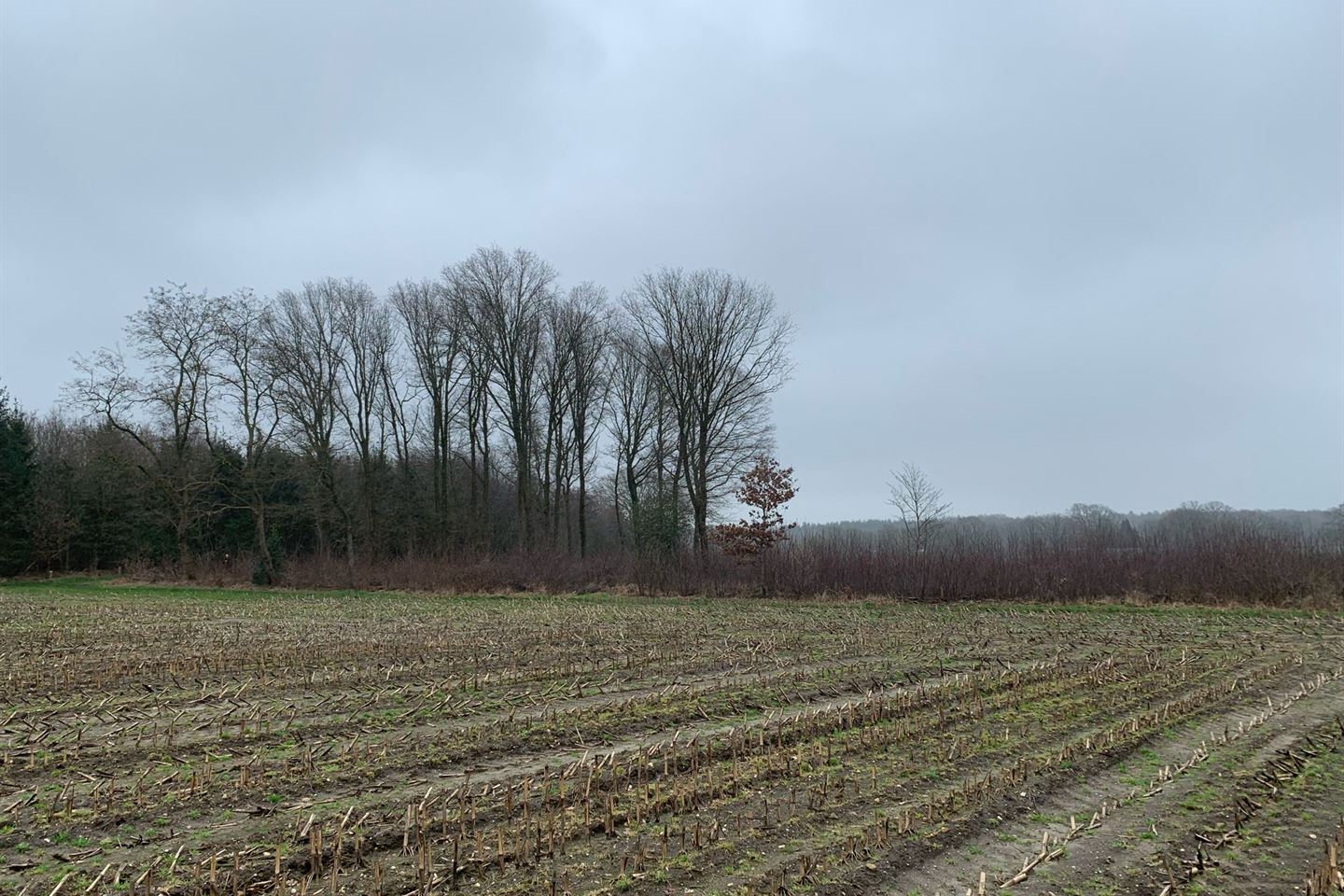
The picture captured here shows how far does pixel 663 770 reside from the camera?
677cm

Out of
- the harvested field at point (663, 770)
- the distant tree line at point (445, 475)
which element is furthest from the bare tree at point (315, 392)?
the harvested field at point (663, 770)

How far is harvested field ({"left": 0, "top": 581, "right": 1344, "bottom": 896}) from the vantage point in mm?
4797

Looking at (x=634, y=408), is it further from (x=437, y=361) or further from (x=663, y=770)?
(x=663, y=770)

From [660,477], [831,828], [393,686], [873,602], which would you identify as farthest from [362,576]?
[831,828]

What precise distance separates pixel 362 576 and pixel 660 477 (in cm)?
1639

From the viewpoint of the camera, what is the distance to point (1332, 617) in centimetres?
2109

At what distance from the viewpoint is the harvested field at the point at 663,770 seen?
480 cm

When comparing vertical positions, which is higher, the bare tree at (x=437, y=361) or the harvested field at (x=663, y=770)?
the bare tree at (x=437, y=361)

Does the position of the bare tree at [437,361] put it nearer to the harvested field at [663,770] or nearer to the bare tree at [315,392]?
the bare tree at [315,392]

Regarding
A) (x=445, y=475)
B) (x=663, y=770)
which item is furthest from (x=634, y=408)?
(x=663, y=770)

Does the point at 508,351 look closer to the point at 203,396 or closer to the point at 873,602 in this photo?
the point at 203,396

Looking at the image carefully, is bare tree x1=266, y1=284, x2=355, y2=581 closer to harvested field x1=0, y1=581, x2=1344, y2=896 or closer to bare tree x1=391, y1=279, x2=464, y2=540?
bare tree x1=391, y1=279, x2=464, y2=540

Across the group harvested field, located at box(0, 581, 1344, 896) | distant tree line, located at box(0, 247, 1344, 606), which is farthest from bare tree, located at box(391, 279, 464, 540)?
harvested field, located at box(0, 581, 1344, 896)

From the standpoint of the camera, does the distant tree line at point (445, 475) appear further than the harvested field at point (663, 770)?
Yes
